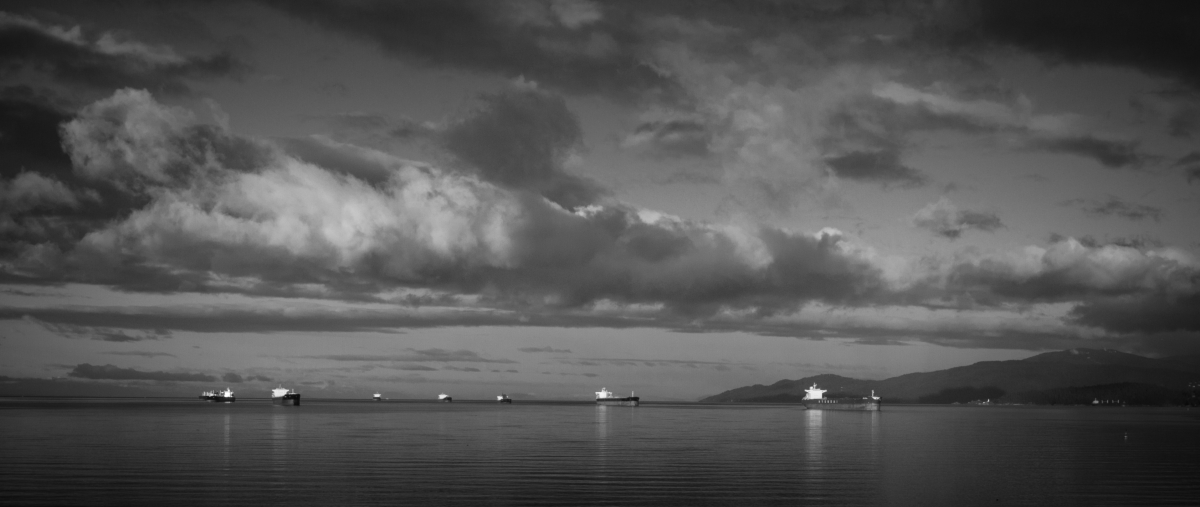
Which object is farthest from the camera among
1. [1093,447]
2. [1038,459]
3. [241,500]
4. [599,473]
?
[1093,447]

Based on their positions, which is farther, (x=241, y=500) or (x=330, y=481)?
(x=330, y=481)

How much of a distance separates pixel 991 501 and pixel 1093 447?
54.2 metres

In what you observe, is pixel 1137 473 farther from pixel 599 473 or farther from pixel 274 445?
pixel 274 445

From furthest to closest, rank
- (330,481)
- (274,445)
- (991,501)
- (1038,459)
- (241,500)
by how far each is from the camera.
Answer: (274,445), (1038,459), (330,481), (991,501), (241,500)

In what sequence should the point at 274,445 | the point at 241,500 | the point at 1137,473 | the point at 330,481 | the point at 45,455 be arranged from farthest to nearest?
the point at 274,445, the point at 45,455, the point at 1137,473, the point at 330,481, the point at 241,500

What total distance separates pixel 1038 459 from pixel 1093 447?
2183cm

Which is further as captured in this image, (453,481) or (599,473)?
(599,473)

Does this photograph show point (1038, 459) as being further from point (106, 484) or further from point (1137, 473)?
point (106, 484)

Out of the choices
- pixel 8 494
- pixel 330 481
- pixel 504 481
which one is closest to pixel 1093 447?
pixel 504 481

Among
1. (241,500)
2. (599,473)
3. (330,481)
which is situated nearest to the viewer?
(241,500)

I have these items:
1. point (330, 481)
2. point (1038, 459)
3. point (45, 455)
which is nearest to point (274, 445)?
point (45, 455)

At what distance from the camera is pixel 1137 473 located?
64.6 meters

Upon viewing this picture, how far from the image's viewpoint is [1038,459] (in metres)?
77.2

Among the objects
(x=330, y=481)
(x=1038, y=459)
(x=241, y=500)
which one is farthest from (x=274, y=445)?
(x=1038, y=459)
